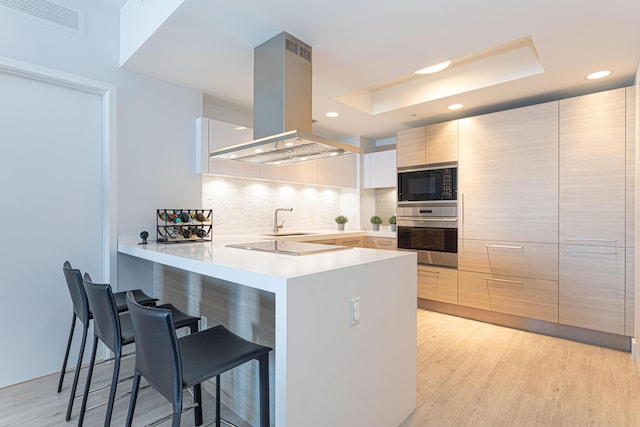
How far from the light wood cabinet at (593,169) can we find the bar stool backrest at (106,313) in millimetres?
3407

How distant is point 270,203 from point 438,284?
7.26ft

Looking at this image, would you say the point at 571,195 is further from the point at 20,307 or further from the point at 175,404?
the point at 20,307

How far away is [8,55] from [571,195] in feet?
14.3

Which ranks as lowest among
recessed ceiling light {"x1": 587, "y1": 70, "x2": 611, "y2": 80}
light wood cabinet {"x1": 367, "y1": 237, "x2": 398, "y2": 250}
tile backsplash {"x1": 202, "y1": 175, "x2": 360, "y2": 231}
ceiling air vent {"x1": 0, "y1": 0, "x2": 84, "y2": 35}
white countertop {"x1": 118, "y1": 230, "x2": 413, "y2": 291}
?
light wood cabinet {"x1": 367, "y1": 237, "x2": 398, "y2": 250}

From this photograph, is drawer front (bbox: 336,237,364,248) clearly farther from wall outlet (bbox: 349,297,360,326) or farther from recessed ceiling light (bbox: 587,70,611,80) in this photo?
recessed ceiling light (bbox: 587,70,611,80)

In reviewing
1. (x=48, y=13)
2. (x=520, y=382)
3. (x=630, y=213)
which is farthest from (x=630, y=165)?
(x=48, y=13)

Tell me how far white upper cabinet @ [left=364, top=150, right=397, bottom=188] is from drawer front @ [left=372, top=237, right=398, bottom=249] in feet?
2.57

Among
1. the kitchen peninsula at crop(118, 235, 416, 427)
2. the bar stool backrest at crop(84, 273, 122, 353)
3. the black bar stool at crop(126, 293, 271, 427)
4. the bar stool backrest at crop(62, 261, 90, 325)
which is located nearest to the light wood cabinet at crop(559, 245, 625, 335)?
the kitchen peninsula at crop(118, 235, 416, 427)

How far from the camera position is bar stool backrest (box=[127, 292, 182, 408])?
1074mm

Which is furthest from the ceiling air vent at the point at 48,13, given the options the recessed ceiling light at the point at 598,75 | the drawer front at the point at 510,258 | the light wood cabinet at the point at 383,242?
the recessed ceiling light at the point at 598,75

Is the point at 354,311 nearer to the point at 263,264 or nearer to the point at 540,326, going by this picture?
the point at 263,264

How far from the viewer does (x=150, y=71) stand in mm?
2637

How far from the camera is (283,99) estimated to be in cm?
204

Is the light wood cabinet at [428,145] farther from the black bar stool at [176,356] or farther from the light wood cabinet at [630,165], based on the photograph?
the black bar stool at [176,356]
